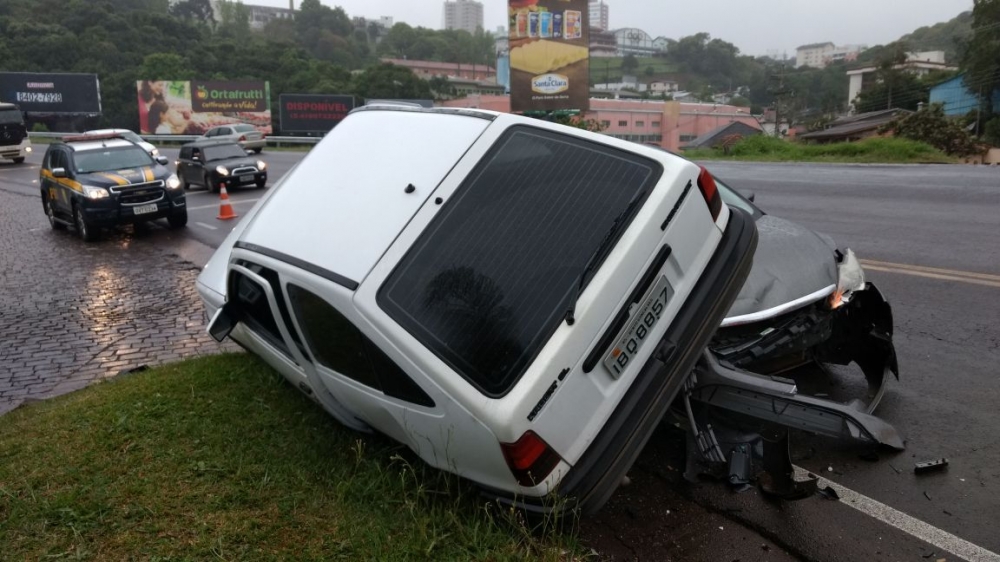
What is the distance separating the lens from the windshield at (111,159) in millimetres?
14461

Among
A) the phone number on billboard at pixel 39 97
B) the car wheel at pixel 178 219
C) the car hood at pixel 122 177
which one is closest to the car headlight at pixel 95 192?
the car hood at pixel 122 177

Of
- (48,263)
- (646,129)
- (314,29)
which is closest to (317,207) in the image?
(48,263)

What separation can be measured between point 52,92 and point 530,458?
6204 cm

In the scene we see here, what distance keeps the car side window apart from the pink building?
196 feet

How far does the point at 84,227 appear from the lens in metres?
13.8

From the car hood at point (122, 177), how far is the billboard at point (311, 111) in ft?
116

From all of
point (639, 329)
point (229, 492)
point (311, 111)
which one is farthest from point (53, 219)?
point (311, 111)

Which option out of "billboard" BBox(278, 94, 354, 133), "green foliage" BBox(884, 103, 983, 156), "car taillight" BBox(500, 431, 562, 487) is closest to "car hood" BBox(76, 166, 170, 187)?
"car taillight" BBox(500, 431, 562, 487)

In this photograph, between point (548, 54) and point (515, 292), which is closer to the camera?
point (515, 292)

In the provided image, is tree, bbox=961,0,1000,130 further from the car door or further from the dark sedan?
the car door

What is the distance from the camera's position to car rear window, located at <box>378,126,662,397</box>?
3.01 metres

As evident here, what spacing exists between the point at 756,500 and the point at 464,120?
245 cm

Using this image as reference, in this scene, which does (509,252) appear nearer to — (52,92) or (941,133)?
(941,133)

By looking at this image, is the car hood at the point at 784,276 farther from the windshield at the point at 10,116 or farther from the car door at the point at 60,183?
the windshield at the point at 10,116
